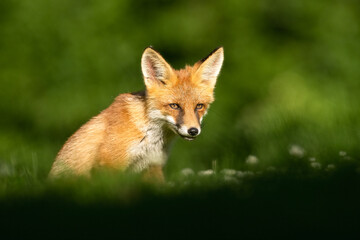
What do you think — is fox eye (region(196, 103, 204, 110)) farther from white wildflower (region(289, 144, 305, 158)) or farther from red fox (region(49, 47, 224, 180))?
white wildflower (region(289, 144, 305, 158))

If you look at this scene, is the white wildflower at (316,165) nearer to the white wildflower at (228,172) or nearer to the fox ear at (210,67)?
the white wildflower at (228,172)

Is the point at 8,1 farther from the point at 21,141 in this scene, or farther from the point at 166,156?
the point at 166,156

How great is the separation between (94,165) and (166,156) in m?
0.72

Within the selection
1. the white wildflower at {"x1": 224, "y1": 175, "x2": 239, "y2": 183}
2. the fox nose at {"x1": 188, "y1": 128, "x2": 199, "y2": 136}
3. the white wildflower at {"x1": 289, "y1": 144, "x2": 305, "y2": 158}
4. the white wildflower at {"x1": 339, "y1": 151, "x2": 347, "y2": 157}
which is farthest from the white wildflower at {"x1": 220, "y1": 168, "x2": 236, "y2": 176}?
the white wildflower at {"x1": 339, "y1": 151, "x2": 347, "y2": 157}

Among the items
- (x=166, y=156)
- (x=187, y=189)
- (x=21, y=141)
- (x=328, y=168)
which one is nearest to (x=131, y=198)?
(x=187, y=189)

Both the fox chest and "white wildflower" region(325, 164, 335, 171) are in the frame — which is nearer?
"white wildflower" region(325, 164, 335, 171)

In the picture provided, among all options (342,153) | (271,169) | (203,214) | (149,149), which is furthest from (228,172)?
(203,214)

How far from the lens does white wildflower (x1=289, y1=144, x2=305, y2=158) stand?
14.7ft

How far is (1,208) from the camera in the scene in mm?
3096

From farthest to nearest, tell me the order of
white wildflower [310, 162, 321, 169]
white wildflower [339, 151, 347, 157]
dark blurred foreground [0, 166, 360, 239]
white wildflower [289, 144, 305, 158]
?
1. white wildflower [289, 144, 305, 158]
2. white wildflower [339, 151, 347, 157]
3. white wildflower [310, 162, 321, 169]
4. dark blurred foreground [0, 166, 360, 239]

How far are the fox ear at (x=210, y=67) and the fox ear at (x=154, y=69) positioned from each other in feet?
1.02

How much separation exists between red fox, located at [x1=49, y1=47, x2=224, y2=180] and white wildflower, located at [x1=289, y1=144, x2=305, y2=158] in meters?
0.84

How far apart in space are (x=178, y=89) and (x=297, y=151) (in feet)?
4.22

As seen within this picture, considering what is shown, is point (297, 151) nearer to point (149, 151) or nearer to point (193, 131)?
point (193, 131)
